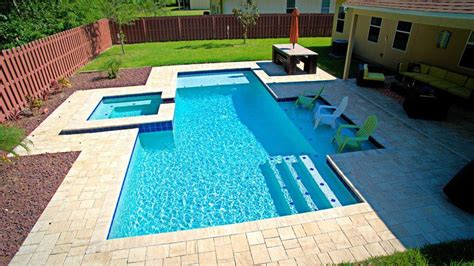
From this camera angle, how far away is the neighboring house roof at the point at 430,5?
6812mm

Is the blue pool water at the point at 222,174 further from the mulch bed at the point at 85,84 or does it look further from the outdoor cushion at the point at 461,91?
the outdoor cushion at the point at 461,91

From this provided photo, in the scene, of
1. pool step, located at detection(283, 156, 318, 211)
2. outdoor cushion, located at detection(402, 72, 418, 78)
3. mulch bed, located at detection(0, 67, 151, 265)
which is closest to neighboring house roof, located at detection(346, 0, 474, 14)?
outdoor cushion, located at detection(402, 72, 418, 78)

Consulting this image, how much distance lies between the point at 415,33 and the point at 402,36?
791 millimetres

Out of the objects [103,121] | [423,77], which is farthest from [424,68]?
[103,121]

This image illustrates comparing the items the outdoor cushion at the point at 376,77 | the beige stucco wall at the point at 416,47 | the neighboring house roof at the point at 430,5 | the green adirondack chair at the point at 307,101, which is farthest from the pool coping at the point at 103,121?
the beige stucco wall at the point at 416,47

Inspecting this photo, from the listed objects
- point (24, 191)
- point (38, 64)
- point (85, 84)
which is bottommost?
point (24, 191)

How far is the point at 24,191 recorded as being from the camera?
5.68m

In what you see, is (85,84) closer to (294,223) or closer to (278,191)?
(278,191)

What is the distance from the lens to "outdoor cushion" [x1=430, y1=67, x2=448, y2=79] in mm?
10195

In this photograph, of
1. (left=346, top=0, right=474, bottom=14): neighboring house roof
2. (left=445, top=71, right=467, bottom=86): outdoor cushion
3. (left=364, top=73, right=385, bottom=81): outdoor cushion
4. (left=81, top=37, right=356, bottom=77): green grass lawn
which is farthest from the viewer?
(left=81, top=37, right=356, bottom=77): green grass lawn

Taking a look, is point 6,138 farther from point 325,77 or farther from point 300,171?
point 325,77

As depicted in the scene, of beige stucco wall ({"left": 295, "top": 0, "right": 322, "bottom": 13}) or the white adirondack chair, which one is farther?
beige stucco wall ({"left": 295, "top": 0, "right": 322, "bottom": 13})

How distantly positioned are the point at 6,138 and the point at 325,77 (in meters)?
11.6

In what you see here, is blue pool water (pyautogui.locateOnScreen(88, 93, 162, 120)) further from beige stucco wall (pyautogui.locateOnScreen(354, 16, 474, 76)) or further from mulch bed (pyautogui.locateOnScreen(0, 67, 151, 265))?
beige stucco wall (pyautogui.locateOnScreen(354, 16, 474, 76))
